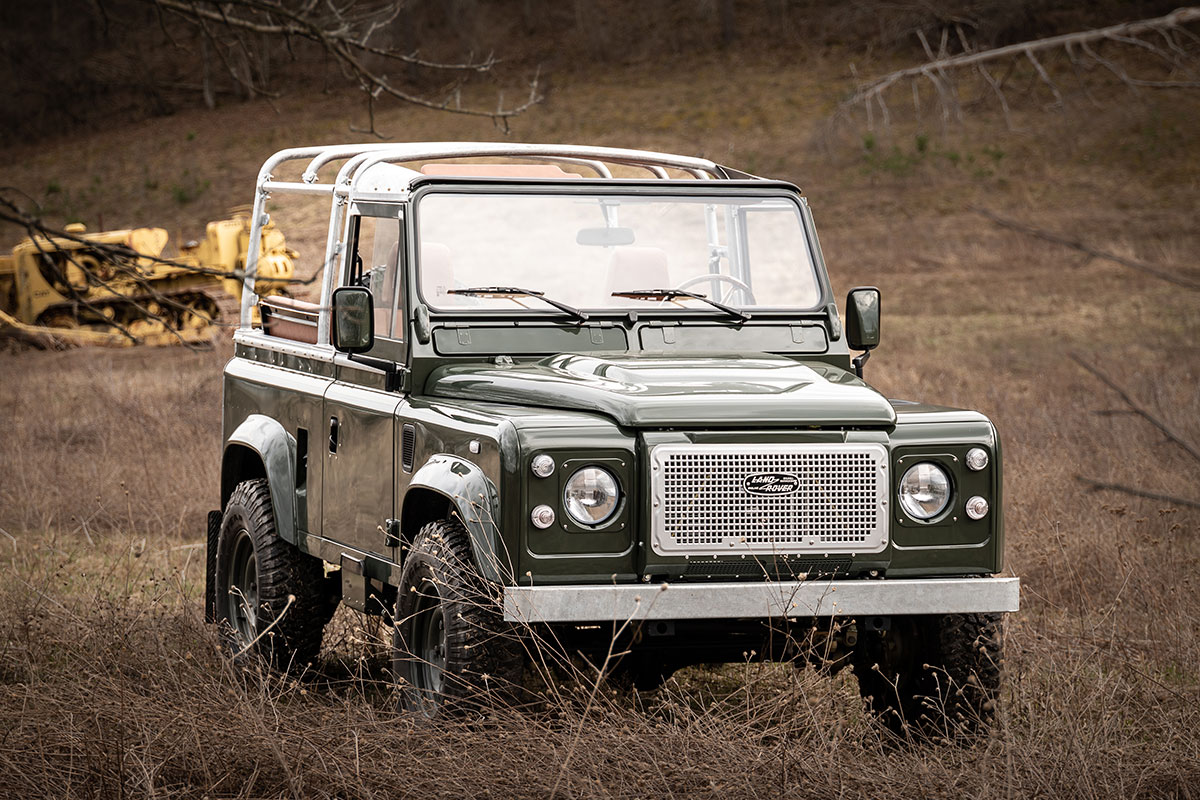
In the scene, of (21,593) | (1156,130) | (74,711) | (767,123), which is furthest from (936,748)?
(767,123)

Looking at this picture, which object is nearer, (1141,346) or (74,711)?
(74,711)

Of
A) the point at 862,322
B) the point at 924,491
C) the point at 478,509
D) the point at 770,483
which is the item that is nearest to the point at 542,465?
the point at 478,509

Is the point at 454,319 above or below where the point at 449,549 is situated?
above

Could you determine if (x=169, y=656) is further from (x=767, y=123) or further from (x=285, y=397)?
(x=767, y=123)

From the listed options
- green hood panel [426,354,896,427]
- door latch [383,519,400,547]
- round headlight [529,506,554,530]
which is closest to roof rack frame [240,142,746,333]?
green hood panel [426,354,896,427]

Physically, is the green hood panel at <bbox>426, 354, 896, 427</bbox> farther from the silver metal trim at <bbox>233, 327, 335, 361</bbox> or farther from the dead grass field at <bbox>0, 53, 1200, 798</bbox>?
the silver metal trim at <bbox>233, 327, 335, 361</bbox>

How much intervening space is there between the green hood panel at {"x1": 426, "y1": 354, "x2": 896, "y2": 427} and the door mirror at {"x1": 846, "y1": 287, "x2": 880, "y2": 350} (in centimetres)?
45

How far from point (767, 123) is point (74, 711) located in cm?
4062

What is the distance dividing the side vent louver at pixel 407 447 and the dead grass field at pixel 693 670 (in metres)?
0.74

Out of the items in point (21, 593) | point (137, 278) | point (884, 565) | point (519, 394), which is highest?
point (137, 278)

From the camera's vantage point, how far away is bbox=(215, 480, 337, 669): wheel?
Result: 6777 mm

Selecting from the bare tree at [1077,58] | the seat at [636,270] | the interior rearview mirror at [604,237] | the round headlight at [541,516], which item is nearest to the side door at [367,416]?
the interior rearview mirror at [604,237]

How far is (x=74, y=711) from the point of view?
17.2ft

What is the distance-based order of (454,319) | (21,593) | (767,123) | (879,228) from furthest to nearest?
1. (767,123)
2. (879,228)
3. (21,593)
4. (454,319)
